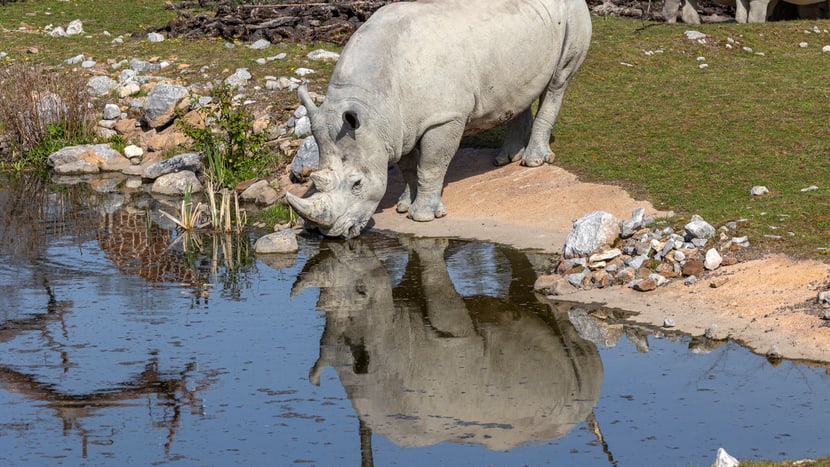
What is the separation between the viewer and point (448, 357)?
359 inches

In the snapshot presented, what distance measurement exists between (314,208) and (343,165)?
0.53 metres

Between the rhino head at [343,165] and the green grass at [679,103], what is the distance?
9.24ft

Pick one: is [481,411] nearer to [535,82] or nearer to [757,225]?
[757,225]

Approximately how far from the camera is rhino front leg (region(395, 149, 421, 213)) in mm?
13516

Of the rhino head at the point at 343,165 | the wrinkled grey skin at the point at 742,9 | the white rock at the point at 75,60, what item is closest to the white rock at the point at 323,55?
the white rock at the point at 75,60

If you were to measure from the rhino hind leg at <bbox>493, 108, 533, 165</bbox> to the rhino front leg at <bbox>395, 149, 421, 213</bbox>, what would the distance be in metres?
1.64

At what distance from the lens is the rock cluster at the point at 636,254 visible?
34.5ft

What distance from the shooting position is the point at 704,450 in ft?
23.9

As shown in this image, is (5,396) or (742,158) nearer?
(5,396)

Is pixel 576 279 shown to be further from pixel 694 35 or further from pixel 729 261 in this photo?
pixel 694 35

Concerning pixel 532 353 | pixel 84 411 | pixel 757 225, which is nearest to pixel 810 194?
pixel 757 225

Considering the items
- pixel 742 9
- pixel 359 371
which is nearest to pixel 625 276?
pixel 359 371

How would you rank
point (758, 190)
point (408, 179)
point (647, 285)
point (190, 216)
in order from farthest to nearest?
point (408, 179) < point (190, 216) < point (758, 190) < point (647, 285)

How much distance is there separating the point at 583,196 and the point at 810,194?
2.37 metres
